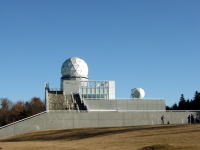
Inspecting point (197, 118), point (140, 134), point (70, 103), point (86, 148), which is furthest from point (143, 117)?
point (86, 148)

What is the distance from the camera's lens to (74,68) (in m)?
77.6

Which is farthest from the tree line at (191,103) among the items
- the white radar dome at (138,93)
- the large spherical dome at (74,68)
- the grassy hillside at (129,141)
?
the grassy hillside at (129,141)

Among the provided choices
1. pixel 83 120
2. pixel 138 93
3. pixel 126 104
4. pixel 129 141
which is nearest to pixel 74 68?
pixel 126 104

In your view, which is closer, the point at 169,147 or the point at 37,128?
the point at 169,147

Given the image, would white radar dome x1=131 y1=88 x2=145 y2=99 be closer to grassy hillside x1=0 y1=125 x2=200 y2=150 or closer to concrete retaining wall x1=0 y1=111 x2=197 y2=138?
concrete retaining wall x1=0 y1=111 x2=197 y2=138

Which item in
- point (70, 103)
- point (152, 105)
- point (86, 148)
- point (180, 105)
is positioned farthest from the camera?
point (180, 105)

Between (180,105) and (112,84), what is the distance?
24.5m

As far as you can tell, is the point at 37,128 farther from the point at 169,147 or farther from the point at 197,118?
the point at 169,147

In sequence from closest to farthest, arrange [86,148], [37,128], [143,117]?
[86,148] → [37,128] → [143,117]

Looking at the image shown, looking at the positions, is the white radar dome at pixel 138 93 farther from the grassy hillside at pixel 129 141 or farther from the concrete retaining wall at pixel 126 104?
the grassy hillside at pixel 129 141

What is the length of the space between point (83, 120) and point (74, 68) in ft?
90.4

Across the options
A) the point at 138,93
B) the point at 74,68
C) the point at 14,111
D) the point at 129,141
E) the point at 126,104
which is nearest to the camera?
the point at 129,141

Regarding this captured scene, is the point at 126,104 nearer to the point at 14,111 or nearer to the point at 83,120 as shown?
the point at 83,120

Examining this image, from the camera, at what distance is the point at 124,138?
2880cm
